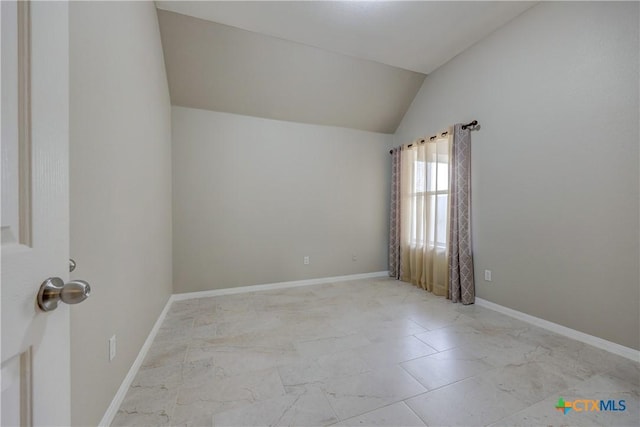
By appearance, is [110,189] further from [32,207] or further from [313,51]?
[313,51]

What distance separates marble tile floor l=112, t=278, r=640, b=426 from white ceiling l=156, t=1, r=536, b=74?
2930 mm

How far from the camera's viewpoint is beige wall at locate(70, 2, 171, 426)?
104cm

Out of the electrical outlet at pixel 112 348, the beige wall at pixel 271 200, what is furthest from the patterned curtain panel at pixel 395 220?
the electrical outlet at pixel 112 348

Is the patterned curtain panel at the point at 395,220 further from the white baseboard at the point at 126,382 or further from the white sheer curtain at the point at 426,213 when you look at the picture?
the white baseboard at the point at 126,382

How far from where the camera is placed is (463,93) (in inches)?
118

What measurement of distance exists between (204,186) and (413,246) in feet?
9.81

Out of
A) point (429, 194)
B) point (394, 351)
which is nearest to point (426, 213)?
point (429, 194)

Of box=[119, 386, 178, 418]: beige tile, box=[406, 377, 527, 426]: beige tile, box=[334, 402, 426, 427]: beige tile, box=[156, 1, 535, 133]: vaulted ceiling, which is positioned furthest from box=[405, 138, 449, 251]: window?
box=[119, 386, 178, 418]: beige tile

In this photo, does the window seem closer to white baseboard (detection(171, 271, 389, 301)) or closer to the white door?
white baseboard (detection(171, 271, 389, 301))

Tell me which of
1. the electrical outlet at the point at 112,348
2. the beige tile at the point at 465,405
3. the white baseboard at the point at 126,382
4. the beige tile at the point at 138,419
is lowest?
the beige tile at the point at 465,405

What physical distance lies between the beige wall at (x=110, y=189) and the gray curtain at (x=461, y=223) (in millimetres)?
Answer: 3107

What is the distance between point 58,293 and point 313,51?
322 cm

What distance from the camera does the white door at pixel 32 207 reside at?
1.33ft

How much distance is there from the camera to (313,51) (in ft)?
9.61
